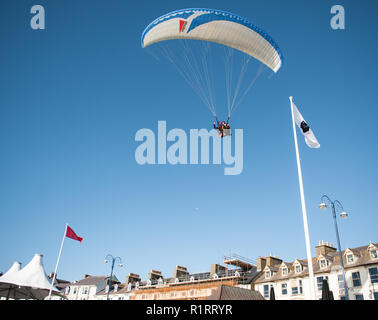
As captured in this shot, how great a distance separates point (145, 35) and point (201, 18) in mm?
3676

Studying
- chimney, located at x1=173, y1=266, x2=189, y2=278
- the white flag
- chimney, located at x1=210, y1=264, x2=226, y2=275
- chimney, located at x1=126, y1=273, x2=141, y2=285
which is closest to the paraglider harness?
the white flag

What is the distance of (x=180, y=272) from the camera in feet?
141

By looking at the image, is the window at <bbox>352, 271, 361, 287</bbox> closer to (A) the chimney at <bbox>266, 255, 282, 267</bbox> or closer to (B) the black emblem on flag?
(A) the chimney at <bbox>266, 255, 282, 267</bbox>

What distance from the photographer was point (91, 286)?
50.7m

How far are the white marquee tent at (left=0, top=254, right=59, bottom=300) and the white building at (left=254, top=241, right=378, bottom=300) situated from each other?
22.1 m

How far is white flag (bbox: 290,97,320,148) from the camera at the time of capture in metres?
15.9

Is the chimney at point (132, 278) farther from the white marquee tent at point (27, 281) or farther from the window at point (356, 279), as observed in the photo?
the window at point (356, 279)

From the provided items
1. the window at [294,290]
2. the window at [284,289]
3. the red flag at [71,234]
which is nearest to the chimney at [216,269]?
the window at [284,289]

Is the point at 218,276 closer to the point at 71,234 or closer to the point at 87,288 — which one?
the point at 71,234
